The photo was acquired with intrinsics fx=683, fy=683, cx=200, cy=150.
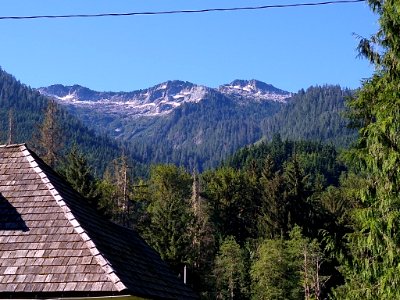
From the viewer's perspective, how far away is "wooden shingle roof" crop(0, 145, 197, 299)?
37.5ft

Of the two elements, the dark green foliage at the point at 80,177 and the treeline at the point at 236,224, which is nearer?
the treeline at the point at 236,224

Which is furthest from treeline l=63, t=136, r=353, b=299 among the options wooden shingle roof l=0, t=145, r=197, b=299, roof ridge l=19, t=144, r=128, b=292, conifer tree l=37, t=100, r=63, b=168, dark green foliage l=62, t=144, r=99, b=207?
roof ridge l=19, t=144, r=128, b=292

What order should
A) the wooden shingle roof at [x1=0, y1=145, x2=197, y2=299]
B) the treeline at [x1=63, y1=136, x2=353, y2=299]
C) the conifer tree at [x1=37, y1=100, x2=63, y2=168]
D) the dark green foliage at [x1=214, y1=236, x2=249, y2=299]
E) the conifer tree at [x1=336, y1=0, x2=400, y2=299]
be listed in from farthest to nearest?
1. the conifer tree at [x1=37, y1=100, x2=63, y2=168]
2. the dark green foliage at [x1=214, y1=236, x2=249, y2=299]
3. the treeline at [x1=63, y1=136, x2=353, y2=299]
4. the conifer tree at [x1=336, y1=0, x2=400, y2=299]
5. the wooden shingle roof at [x1=0, y1=145, x2=197, y2=299]

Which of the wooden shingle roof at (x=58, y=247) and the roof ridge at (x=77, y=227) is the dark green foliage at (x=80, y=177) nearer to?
the roof ridge at (x=77, y=227)

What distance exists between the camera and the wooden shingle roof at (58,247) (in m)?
11.4

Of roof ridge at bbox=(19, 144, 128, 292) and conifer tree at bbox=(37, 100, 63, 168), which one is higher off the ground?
conifer tree at bbox=(37, 100, 63, 168)

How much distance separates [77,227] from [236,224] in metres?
58.3

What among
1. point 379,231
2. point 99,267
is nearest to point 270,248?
point 379,231

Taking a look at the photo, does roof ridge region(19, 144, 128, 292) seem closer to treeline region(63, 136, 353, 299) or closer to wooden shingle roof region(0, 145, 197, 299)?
wooden shingle roof region(0, 145, 197, 299)

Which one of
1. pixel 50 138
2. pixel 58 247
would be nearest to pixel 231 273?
pixel 50 138

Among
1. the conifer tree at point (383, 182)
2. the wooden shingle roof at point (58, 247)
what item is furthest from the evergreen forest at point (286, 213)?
the wooden shingle roof at point (58, 247)

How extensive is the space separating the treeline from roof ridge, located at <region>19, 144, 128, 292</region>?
7.74 metres

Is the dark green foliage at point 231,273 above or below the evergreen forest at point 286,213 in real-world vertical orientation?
below

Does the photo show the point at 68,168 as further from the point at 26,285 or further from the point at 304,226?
the point at 26,285
